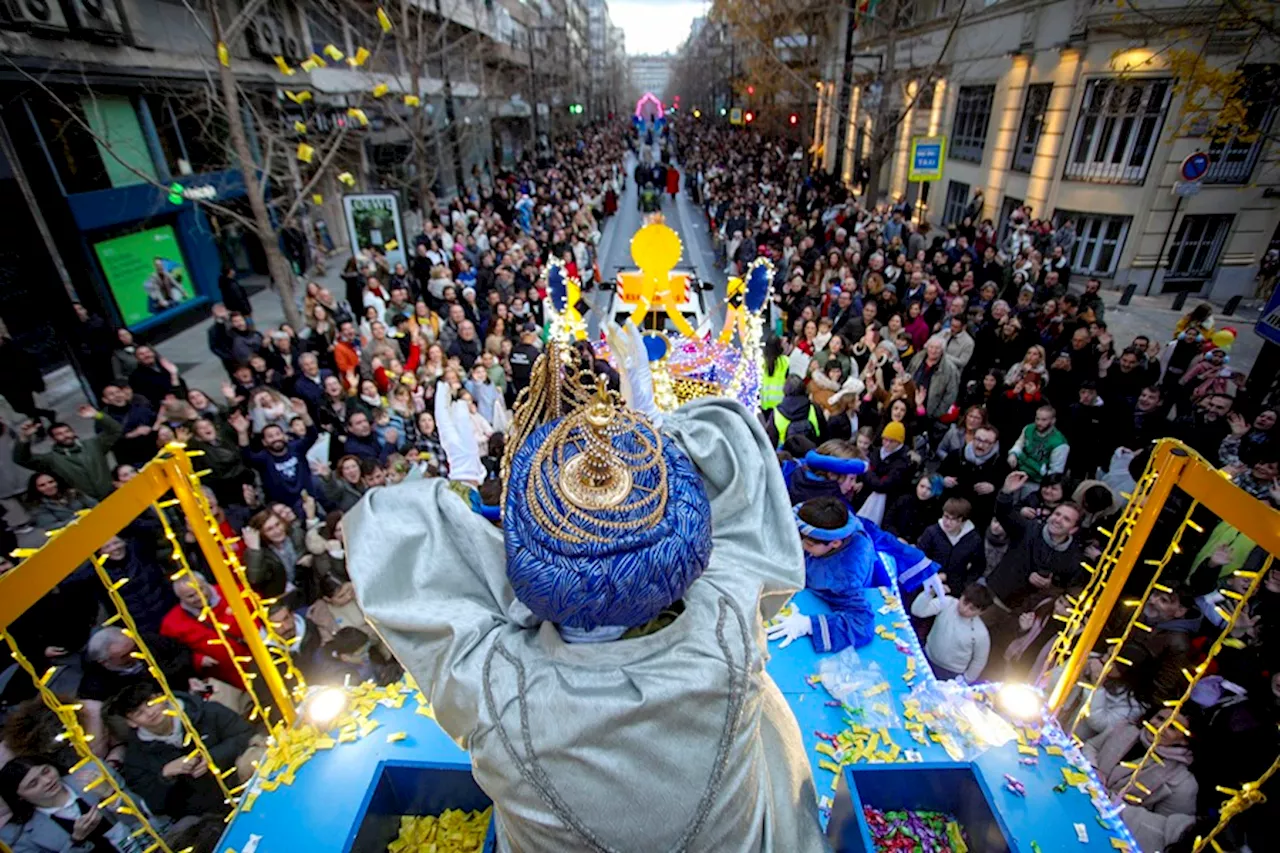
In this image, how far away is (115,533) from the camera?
175 cm

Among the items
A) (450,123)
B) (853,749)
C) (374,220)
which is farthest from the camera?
(450,123)

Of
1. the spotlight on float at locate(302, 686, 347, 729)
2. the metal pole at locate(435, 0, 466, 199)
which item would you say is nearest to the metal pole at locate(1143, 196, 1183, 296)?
the metal pole at locate(435, 0, 466, 199)

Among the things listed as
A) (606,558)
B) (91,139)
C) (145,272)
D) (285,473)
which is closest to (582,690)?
(606,558)

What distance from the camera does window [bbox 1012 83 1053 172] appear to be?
14745mm

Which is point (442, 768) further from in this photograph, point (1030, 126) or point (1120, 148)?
point (1030, 126)

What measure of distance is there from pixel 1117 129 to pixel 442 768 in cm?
1698

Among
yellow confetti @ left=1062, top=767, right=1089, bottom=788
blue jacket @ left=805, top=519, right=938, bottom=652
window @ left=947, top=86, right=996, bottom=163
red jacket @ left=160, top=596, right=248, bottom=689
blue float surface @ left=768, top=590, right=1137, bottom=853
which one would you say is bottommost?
red jacket @ left=160, top=596, right=248, bottom=689

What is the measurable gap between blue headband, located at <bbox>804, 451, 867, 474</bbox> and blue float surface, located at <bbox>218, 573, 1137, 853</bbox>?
1.46 meters

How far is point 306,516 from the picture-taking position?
5566mm

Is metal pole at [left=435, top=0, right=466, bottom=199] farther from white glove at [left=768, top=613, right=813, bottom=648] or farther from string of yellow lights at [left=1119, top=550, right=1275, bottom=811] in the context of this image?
string of yellow lights at [left=1119, top=550, right=1275, bottom=811]

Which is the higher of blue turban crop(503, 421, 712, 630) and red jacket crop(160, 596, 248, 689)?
blue turban crop(503, 421, 712, 630)

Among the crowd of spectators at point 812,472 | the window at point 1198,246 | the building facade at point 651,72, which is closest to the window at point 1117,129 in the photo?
the window at point 1198,246

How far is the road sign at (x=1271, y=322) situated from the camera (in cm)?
630

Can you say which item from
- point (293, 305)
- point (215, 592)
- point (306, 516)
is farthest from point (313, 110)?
point (215, 592)
